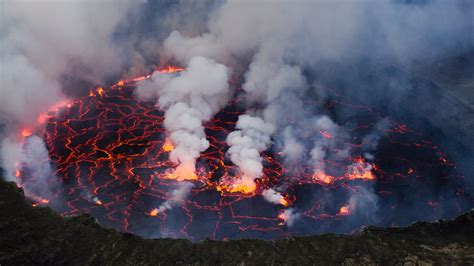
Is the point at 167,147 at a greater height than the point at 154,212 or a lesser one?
greater

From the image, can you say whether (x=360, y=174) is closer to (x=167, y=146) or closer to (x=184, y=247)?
(x=167, y=146)

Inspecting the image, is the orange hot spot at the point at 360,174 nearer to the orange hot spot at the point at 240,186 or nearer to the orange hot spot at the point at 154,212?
Result: the orange hot spot at the point at 240,186

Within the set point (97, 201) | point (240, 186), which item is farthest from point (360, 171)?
point (97, 201)

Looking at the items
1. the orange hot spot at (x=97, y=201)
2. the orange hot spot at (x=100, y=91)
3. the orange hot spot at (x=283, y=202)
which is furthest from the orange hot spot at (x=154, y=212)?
the orange hot spot at (x=100, y=91)

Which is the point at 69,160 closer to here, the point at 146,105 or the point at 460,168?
the point at 146,105

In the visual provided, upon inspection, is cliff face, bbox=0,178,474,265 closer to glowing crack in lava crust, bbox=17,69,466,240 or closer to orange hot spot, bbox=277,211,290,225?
glowing crack in lava crust, bbox=17,69,466,240

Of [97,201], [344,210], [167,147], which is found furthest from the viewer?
[167,147]
